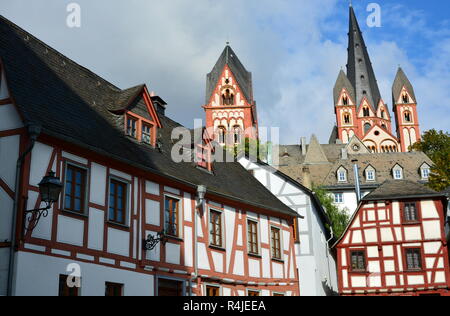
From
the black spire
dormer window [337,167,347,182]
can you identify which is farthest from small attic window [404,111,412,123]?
dormer window [337,167,347,182]

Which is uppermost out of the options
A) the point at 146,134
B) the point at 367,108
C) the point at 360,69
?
the point at 360,69

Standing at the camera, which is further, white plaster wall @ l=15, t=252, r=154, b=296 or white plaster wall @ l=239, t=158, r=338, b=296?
white plaster wall @ l=239, t=158, r=338, b=296

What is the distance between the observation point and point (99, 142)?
56.0ft

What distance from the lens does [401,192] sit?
113 ft

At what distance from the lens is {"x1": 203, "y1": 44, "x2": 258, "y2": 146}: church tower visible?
9131cm

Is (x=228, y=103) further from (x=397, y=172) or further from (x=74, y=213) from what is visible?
(x=74, y=213)

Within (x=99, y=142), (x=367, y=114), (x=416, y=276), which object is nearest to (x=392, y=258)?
(x=416, y=276)

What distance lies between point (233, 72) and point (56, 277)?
81.8 m

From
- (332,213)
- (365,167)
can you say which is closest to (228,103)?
(365,167)

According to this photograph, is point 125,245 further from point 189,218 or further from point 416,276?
point 416,276

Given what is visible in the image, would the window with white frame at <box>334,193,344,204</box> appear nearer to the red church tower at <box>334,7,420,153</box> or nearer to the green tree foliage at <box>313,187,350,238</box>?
the green tree foliage at <box>313,187,350,238</box>

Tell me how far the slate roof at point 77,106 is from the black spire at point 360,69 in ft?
327

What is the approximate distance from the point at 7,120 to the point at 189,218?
7096 millimetres

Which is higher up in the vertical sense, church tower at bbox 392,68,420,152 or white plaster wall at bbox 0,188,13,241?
church tower at bbox 392,68,420,152
